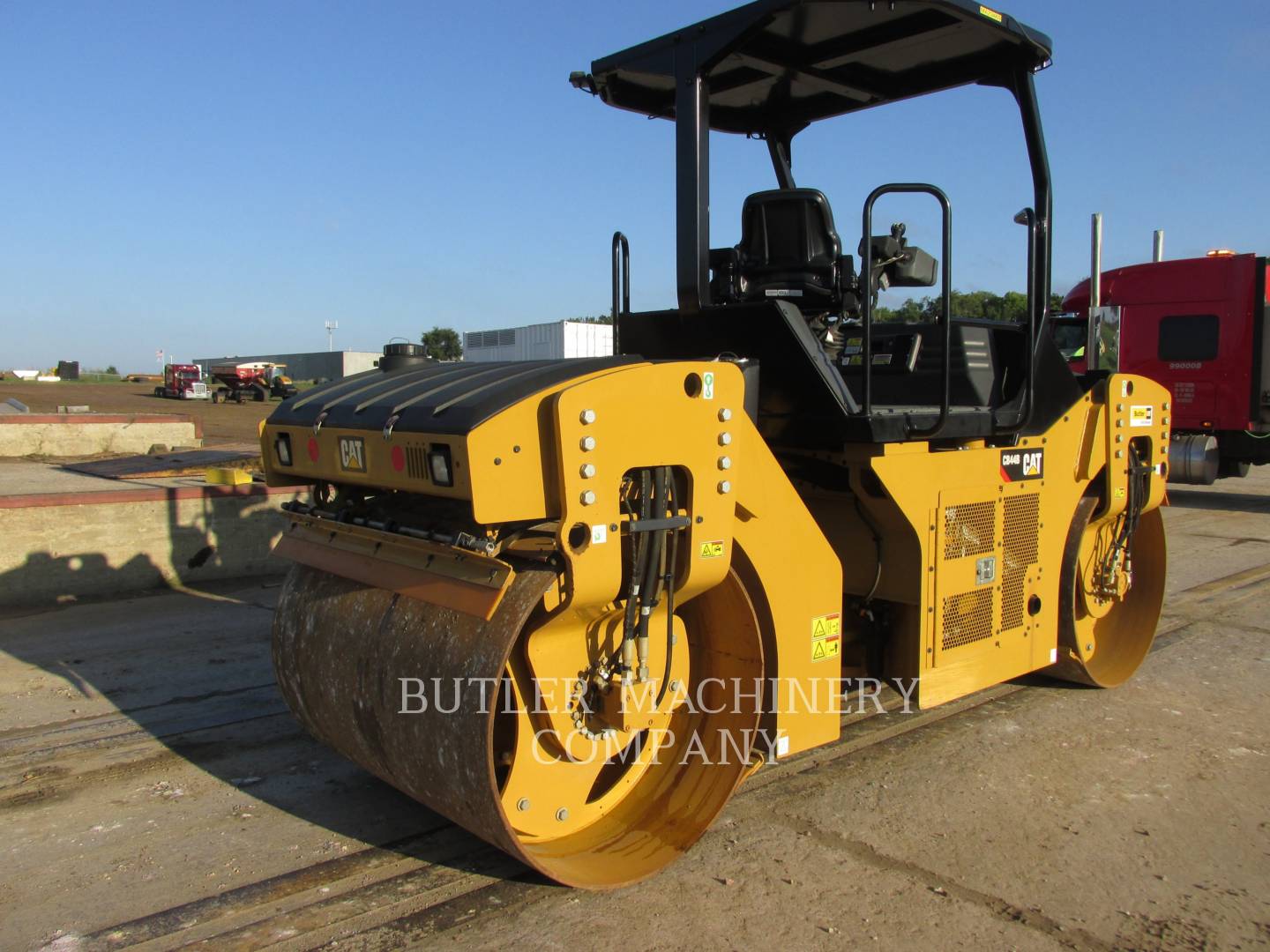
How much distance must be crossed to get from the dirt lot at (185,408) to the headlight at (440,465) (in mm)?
17728

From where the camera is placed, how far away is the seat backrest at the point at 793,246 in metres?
4.15

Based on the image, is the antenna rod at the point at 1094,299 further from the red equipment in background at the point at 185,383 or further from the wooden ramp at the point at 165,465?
the red equipment in background at the point at 185,383

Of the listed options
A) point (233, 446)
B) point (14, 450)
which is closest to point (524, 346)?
point (233, 446)

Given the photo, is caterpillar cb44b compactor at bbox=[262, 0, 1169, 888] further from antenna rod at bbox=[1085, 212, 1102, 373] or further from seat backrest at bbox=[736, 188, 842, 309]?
antenna rod at bbox=[1085, 212, 1102, 373]

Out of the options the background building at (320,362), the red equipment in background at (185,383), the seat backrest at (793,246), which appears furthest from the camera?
the background building at (320,362)

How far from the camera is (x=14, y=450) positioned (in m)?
15.7

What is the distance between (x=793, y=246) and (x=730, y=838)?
228 cm

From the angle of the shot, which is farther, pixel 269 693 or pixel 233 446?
pixel 233 446

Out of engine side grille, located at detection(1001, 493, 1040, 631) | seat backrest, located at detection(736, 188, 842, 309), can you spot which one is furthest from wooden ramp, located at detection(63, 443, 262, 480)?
engine side grille, located at detection(1001, 493, 1040, 631)

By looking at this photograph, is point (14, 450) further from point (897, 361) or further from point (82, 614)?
point (897, 361)

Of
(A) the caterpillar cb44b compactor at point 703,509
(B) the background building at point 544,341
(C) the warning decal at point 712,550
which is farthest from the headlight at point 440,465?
(B) the background building at point 544,341

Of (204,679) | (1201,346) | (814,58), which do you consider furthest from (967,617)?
(1201,346)

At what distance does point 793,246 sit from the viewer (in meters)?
4.20

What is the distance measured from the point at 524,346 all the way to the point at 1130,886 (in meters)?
18.5
